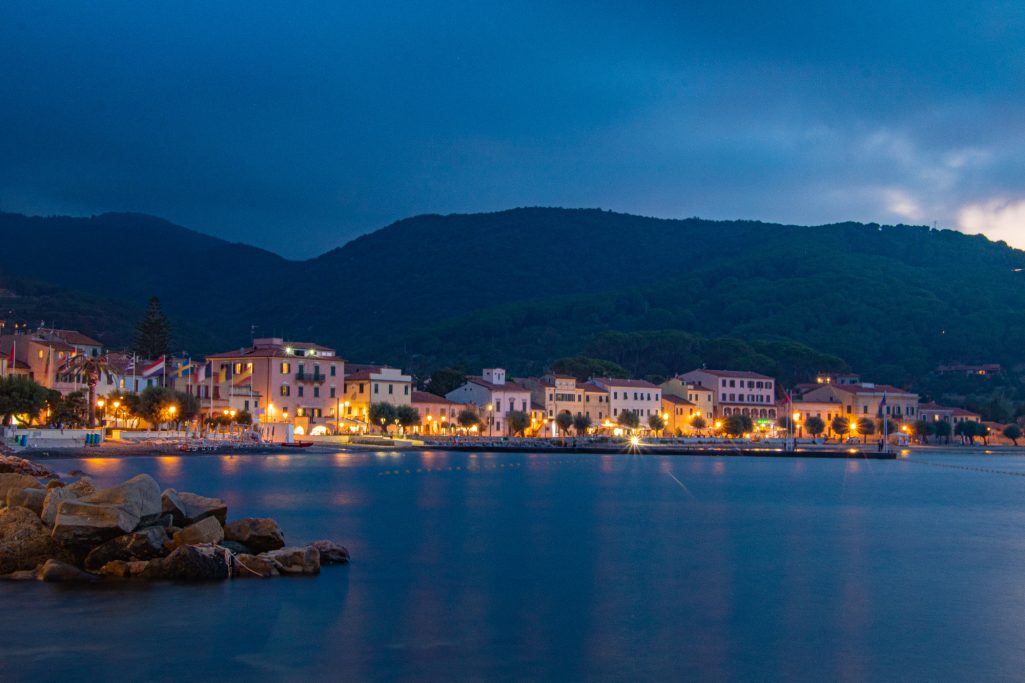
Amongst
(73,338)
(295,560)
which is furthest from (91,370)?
(295,560)

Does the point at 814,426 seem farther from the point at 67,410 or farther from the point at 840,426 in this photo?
the point at 67,410

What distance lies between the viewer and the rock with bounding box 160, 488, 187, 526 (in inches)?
891

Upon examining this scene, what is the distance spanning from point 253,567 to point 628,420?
83378 mm

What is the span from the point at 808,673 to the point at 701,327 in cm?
16601

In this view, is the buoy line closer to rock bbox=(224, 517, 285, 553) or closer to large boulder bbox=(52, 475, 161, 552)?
rock bbox=(224, 517, 285, 553)

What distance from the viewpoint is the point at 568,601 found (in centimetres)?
2169

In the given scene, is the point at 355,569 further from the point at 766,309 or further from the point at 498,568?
the point at 766,309

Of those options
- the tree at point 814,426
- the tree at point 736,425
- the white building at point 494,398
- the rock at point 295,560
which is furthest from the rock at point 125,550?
the tree at point 814,426

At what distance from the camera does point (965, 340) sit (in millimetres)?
156750

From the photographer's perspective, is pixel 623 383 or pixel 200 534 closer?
pixel 200 534

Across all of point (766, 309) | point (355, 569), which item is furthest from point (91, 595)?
point (766, 309)

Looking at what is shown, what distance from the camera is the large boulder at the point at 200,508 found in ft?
75.6

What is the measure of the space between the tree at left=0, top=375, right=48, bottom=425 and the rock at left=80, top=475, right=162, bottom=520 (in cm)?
4350

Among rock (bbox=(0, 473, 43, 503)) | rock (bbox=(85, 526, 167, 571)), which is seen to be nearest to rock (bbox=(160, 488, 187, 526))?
rock (bbox=(85, 526, 167, 571))
